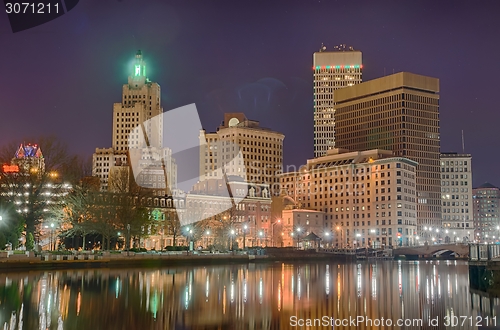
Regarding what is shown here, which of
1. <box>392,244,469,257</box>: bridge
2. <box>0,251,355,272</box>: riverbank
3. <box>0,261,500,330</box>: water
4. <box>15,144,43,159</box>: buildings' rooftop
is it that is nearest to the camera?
<box>0,261,500,330</box>: water

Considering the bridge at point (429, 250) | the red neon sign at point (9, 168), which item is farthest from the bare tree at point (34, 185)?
the bridge at point (429, 250)

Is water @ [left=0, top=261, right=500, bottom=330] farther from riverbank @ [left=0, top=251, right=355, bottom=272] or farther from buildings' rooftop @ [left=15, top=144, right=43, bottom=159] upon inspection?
buildings' rooftop @ [left=15, top=144, right=43, bottom=159]

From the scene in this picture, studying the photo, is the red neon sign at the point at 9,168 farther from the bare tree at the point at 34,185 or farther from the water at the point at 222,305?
the water at the point at 222,305

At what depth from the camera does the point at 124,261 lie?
301 ft

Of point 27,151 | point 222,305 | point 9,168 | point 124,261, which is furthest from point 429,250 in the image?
point 222,305

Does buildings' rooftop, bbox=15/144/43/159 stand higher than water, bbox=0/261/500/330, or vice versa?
buildings' rooftop, bbox=15/144/43/159

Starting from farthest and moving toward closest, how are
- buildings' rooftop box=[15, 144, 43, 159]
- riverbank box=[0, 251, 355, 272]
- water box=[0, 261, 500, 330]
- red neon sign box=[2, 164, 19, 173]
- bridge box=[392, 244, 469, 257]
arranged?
bridge box=[392, 244, 469, 257], buildings' rooftop box=[15, 144, 43, 159], red neon sign box=[2, 164, 19, 173], riverbank box=[0, 251, 355, 272], water box=[0, 261, 500, 330]

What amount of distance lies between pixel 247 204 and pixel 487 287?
133 meters

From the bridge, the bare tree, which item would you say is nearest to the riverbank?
the bare tree

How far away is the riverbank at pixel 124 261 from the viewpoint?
247 ft

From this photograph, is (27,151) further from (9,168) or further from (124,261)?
(124,261)

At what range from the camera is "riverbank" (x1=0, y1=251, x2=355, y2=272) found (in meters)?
75.4

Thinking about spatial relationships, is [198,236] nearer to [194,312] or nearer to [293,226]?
[293,226]

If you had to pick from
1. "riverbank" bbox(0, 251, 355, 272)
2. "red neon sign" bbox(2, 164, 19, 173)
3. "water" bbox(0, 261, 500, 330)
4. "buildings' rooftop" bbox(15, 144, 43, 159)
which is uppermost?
"buildings' rooftop" bbox(15, 144, 43, 159)
